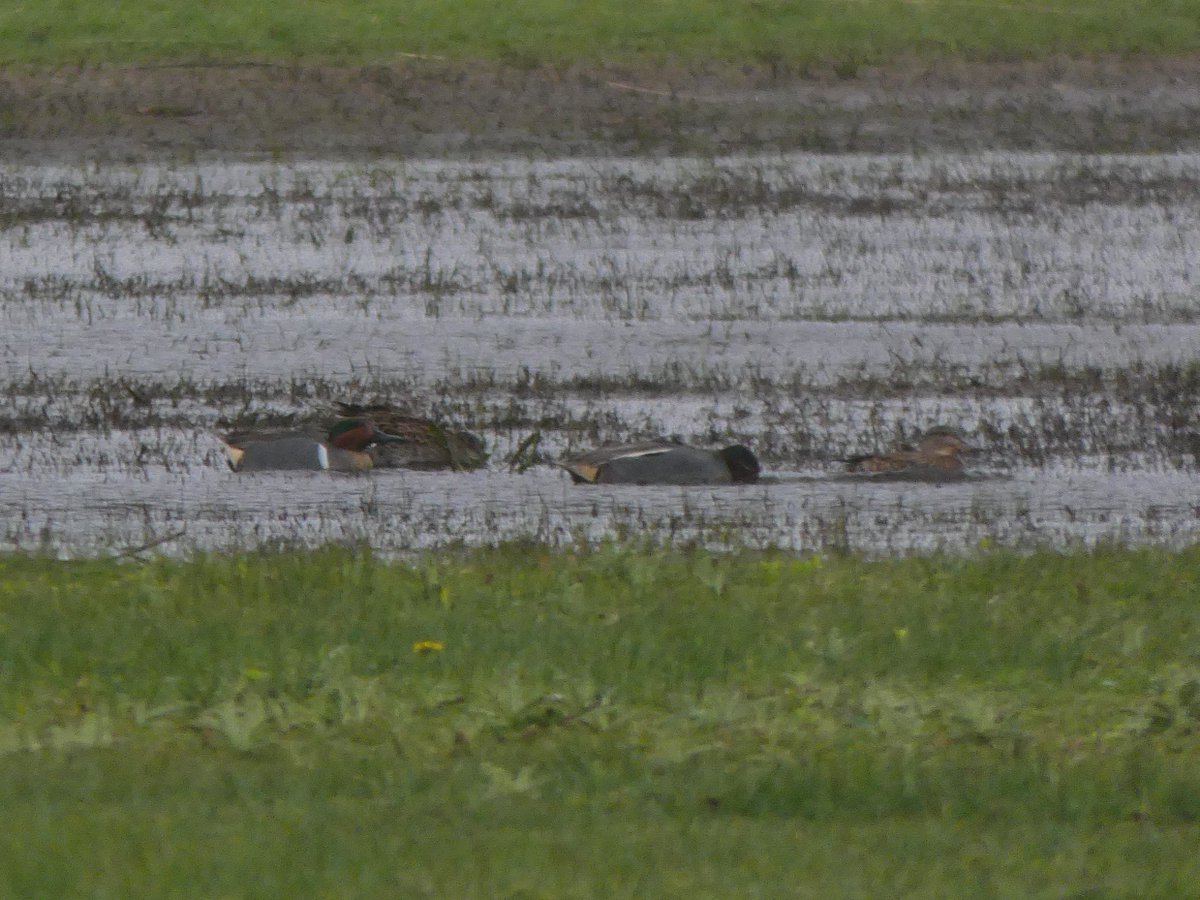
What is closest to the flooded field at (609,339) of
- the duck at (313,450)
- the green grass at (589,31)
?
the duck at (313,450)

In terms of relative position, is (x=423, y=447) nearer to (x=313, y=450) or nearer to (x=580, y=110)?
(x=313, y=450)

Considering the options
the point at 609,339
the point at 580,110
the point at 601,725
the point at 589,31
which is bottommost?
the point at 601,725

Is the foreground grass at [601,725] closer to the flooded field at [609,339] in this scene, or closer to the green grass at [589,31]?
the flooded field at [609,339]

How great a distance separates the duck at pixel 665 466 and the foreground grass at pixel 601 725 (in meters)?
1.95

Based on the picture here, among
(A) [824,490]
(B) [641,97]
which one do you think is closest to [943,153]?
(B) [641,97]

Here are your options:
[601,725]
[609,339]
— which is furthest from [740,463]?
[601,725]

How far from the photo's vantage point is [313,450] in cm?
1150

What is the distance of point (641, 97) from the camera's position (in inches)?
1046

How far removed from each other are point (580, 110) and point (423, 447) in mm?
14914

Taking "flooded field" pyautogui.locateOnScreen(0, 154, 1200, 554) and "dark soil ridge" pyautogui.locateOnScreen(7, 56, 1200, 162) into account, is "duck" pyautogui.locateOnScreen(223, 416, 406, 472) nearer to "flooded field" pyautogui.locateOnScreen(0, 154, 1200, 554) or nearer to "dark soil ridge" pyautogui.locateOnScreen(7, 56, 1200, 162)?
"flooded field" pyautogui.locateOnScreen(0, 154, 1200, 554)

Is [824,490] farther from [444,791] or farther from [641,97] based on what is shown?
[641,97]

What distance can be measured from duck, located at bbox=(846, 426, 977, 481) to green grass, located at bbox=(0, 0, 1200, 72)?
1683 centimetres

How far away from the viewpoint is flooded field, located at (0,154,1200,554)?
421 inches

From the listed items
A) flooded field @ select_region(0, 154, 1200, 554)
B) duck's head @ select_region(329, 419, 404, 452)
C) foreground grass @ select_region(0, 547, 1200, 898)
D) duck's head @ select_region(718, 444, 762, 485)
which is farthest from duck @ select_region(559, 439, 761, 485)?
foreground grass @ select_region(0, 547, 1200, 898)
